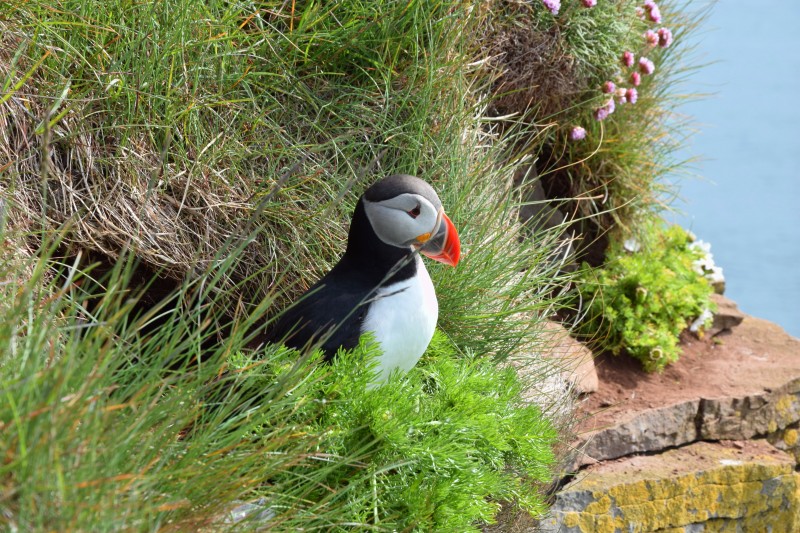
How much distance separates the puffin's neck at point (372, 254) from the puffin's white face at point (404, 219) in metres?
0.02

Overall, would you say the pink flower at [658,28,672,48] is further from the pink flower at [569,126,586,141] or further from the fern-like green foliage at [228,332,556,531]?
the fern-like green foliage at [228,332,556,531]

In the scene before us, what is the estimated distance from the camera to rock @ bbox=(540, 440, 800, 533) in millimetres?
3988

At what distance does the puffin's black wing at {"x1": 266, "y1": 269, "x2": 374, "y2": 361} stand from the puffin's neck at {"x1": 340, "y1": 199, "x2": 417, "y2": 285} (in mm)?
52

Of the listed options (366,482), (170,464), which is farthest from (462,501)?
(170,464)

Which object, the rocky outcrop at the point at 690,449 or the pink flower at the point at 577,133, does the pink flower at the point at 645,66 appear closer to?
the pink flower at the point at 577,133

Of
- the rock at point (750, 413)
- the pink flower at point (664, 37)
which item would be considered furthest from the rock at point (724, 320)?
the pink flower at point (664, 37)

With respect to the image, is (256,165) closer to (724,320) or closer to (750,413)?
(750,413)

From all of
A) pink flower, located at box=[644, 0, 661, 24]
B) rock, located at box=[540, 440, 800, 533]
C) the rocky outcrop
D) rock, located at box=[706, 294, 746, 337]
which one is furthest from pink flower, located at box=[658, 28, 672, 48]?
rock, located at box=[540, 440, 800, 533]

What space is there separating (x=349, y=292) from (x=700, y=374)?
300cm

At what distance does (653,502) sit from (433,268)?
1.67 metres

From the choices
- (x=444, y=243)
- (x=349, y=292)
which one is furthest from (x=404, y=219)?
(x=349, y=292)

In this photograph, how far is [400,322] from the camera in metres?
2.63

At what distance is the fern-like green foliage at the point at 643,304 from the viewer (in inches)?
191

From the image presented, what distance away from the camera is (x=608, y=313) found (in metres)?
4.86
